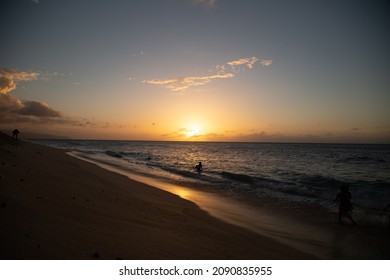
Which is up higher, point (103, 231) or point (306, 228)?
point (103, 231)

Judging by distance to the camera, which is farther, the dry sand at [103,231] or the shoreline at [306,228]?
the shoreline at [306,228]

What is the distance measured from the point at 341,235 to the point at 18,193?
1281 cm

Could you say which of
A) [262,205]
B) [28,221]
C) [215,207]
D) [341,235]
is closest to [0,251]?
[28,221]

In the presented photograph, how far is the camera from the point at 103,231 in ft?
22.8

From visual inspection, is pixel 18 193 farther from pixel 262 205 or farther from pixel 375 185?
pixel 375 185

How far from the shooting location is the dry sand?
17.7 ft

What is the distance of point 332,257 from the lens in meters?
8.02

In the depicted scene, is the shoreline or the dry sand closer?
the dry sand

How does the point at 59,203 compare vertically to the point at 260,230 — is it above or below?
above

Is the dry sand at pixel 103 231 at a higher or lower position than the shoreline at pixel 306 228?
higher

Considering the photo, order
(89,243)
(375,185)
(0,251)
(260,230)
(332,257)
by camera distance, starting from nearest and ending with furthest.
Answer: (0,251), (89,243), (332,257), (260,230), (375,185)

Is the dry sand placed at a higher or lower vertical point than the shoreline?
higher

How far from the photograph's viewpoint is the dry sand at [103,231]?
5386mm

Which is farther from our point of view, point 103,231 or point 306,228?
point 306,228
